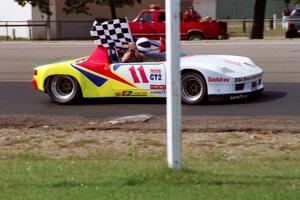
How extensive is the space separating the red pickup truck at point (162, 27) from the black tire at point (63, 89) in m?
17.3

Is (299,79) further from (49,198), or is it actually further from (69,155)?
(49,198)

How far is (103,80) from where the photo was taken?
1288 cm

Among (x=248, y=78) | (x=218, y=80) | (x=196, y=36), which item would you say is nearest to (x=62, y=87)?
(x=218, y=80)

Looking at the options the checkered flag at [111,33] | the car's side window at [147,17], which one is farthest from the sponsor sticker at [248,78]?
the car's side window at [147,17]

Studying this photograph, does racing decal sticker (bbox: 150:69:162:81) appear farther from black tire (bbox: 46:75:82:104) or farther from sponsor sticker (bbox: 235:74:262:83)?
black tire (bbox: 46:75:82:104)

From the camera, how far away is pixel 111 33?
13000 millimetres

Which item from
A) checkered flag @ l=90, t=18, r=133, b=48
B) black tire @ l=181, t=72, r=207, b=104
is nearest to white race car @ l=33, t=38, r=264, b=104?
black tire @ l=181, t=72, r=207, b=104

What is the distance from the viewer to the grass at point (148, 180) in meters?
5.76

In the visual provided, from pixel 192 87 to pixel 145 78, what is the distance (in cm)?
83

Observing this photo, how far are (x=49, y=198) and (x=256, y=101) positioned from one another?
758 cm

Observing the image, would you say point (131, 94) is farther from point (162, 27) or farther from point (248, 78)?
point (162, 27)

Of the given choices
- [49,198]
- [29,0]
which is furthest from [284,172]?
[29,0]

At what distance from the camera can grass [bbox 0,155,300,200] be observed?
227 inches

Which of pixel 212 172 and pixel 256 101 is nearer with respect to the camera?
pixel 212 172
